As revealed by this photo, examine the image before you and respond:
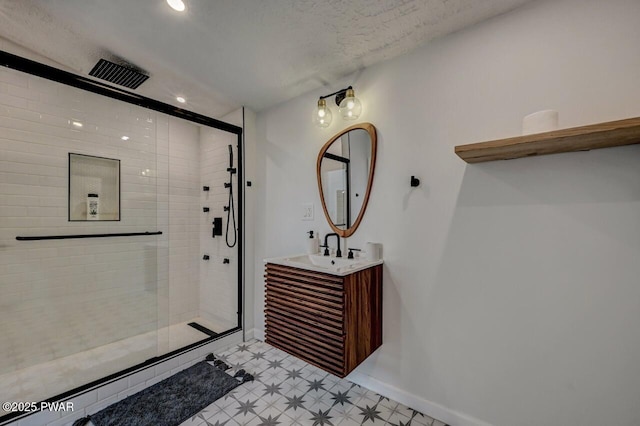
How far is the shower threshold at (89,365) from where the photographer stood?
1.65 metres

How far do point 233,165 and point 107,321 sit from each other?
1.83 m

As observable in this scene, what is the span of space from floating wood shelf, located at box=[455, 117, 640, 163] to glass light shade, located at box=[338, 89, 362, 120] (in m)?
0.87

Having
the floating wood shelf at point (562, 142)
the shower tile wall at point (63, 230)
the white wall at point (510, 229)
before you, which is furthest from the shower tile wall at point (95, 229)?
the floating wood shelf at point (562, 142)

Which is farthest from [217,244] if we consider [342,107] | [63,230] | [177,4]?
[177,4]

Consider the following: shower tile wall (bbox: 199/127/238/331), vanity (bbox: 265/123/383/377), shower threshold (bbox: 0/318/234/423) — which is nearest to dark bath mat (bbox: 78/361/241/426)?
shower threshold (bbox: 0/318/234/423)

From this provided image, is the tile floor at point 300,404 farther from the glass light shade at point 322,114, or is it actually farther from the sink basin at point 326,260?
the glass light shade at point 322,114

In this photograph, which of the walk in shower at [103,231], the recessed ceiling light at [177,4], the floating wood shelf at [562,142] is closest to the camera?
the floating wood shelf at [562,142]

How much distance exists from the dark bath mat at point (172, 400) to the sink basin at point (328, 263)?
1.00m

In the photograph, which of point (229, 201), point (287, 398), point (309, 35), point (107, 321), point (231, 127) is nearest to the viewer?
point (309, 35)

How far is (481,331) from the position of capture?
1.47 metres

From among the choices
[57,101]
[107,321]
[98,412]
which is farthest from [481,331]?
[57,101]

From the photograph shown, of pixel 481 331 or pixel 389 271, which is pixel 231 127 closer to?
pixel 389 271

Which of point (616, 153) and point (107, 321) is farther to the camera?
point (107, 321)

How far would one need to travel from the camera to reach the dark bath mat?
62.7 inches
